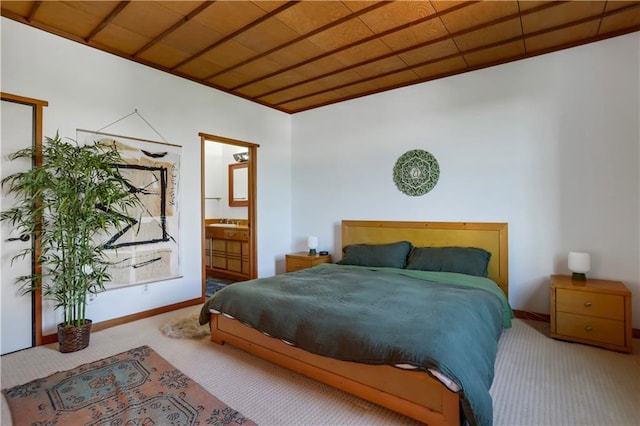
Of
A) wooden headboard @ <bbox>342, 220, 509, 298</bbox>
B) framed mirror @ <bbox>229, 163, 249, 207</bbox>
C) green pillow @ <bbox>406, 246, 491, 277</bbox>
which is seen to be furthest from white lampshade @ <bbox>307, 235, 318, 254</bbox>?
framed mirror @ <bbox>229, 163, 249, 207</bbox>

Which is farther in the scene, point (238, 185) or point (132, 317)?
point (238, 185)

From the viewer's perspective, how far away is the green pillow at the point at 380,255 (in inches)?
149

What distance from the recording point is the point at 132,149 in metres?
3.52

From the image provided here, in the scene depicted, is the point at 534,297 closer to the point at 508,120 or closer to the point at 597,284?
the point at 597,284

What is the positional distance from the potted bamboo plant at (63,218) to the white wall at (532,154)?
3.17 meters

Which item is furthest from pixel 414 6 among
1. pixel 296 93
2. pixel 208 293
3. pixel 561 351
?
pixel 208 293

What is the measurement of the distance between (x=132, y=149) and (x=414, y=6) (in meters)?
3.10

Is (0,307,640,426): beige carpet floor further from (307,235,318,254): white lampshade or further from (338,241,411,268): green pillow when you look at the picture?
(307,235,318,254): white lampshade

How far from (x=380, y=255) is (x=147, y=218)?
8.87 feet

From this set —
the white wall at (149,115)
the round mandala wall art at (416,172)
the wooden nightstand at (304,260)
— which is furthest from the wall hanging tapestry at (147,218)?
the round mandala wall art at (416,172)

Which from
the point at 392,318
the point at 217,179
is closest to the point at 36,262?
the point at 392,318

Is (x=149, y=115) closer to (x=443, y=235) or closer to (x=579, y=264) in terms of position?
(x=443, y=235)

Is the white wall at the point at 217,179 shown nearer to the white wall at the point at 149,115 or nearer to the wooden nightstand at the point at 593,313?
the white wall at the point at 149,115

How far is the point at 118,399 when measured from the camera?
205 cm
